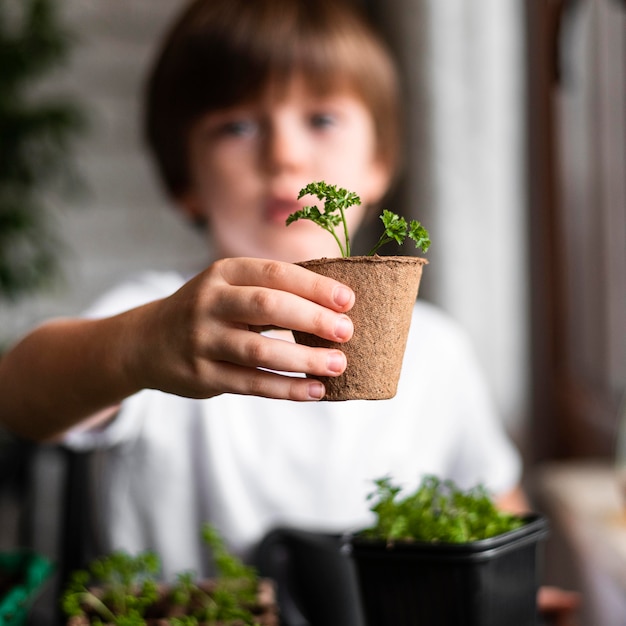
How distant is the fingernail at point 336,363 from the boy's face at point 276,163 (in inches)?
10.7

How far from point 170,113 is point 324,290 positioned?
0.64 m

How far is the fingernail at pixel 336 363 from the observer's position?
1.22 ft

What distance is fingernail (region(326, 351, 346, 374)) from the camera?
0.37m

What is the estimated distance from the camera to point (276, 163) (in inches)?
27.3

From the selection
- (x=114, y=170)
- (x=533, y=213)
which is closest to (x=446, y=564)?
(x=533, y=213)

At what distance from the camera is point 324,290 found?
370 mm

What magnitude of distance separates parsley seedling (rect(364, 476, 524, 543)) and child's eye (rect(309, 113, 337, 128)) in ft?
1.26

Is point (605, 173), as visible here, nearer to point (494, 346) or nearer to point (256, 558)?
point (494, 346)

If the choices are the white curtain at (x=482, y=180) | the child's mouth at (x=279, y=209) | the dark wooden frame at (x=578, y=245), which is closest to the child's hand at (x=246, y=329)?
the child's mouth at (x=279, y=209)

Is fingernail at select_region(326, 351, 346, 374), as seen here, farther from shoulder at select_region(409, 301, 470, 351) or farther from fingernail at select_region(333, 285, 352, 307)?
shoulder at select_region(409, 301, 470, 351)

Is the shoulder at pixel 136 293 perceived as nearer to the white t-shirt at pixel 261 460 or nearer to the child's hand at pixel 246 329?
the white t-shirt at pixel 261 460

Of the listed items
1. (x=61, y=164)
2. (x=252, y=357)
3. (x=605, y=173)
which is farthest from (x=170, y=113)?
(x=61, y=164)

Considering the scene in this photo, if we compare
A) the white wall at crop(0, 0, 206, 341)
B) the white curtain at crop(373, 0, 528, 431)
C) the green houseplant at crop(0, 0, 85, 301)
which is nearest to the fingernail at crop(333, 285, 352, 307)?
the white curtain at crop(373, 0, 528, 431)

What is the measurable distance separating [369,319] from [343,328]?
19 millimetres
